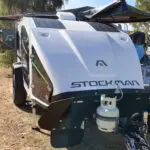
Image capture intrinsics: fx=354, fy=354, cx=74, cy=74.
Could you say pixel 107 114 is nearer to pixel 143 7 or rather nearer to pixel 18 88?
pixel 18 88

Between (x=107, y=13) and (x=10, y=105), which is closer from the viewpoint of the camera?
(x=107, y=13)

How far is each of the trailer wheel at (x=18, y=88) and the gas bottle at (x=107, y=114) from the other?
3.02m

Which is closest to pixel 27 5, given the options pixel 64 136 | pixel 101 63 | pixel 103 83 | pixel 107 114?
pixel 101 63

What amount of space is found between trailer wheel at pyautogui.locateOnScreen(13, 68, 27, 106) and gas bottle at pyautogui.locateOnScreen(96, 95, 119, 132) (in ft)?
9.90

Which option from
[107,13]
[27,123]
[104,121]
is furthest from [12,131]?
[107,13]

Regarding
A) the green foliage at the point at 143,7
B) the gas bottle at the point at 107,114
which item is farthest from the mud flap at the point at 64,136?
the green foliage at the point at 143,7

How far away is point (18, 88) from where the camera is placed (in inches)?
280

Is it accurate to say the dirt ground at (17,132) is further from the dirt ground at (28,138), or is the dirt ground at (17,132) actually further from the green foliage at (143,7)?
the green foliage at (143,7)

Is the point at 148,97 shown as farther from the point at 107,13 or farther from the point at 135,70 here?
the point at 107,13

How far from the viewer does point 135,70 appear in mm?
4848

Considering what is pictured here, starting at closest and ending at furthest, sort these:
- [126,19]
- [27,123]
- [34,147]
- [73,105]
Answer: [73,105] < [34,147] < [27,123] < [126,19]

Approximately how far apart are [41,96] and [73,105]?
0.76m

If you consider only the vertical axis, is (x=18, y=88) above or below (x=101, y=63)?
below

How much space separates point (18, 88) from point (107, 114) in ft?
10.7
